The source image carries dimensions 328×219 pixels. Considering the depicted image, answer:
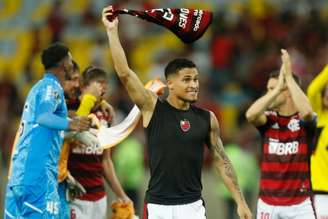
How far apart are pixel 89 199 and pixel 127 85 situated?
199 cm

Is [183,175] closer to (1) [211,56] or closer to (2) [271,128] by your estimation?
(2) [271,128]

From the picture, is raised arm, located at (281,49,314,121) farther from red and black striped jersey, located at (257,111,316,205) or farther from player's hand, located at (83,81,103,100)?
player's hand, located at (83,81,103,100)

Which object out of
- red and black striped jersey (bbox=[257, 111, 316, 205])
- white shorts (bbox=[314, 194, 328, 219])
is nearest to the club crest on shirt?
red and black striped jersey (bbox=[257, 111, 316, 205])

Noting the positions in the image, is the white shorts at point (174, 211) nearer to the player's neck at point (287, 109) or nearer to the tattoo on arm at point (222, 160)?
the tattoo on arm at point (222, 160)

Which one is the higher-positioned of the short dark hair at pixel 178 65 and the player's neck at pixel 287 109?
the short dark hair at pixel 178 65

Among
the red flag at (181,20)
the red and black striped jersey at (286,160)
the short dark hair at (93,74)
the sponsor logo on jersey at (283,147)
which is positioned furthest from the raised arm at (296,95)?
the short dark hair at (93,74)

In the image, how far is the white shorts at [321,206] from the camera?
10.3 m

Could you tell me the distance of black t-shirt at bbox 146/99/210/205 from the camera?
8531mm

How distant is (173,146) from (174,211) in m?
0.55

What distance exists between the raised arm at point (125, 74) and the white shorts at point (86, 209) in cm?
173

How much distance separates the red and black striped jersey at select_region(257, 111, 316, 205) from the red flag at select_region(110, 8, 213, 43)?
1681 mm

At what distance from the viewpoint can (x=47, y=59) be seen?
900cm

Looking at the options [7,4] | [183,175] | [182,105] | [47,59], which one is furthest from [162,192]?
[7,4]

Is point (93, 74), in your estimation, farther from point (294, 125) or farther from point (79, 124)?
point (294, 125)
